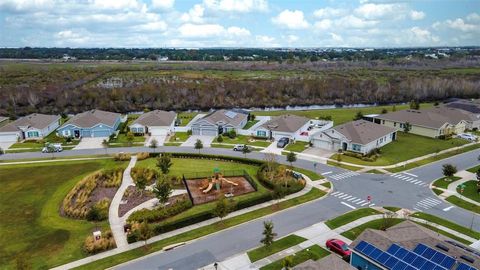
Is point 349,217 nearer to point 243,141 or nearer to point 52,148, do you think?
point 243,141

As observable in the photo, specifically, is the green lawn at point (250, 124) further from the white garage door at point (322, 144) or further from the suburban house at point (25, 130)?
the suburban house at point (25, 130)

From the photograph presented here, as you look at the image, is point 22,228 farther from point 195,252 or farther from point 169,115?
point 169,115

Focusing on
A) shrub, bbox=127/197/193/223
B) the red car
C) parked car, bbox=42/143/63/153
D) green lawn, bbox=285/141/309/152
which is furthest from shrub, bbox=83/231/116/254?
green lawn, bbox=285/141/309/152

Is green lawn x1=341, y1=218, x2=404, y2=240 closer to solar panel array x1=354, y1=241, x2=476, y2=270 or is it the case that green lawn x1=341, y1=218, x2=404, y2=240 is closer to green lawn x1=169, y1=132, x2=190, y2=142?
solar panel array x1=354, y1=241, x2=476, y2=270

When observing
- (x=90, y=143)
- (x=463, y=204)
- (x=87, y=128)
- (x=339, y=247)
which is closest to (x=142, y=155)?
(x=90, y=143)

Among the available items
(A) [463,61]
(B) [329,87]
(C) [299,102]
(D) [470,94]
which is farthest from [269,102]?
(A) [463,61]

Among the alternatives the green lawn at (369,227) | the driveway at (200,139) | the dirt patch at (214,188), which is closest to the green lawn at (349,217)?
the green lawn at (369,227)
